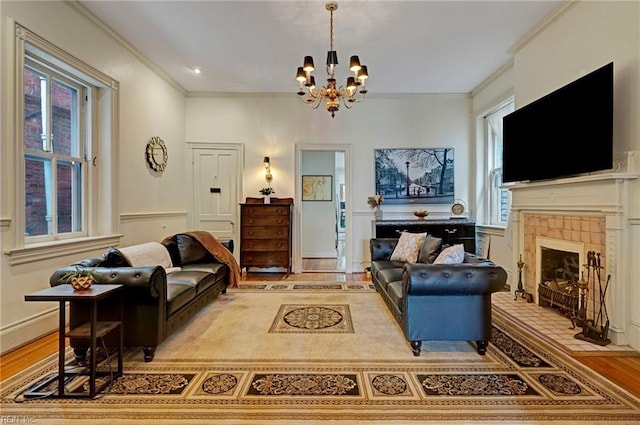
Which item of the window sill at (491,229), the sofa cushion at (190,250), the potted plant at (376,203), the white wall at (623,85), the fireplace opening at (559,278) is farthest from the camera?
the potted plant at (376,203)

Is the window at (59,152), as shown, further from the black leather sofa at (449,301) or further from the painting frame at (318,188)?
the painting frame at (318,188)

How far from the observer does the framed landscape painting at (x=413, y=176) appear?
637 centimetres

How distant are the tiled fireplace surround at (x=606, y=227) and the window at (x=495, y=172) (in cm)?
171

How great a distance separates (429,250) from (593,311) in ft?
5.00

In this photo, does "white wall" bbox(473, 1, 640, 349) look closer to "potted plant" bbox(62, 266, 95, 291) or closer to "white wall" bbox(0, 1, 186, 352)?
"potted plant" bbox(62, 266, 95, 291)

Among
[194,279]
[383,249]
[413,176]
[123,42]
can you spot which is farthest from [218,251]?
[413,176]

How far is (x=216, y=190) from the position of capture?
21.2 feet

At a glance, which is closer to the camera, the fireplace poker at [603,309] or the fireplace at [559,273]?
the fireplace poker at [603,309]

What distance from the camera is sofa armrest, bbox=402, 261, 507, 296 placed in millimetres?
2688

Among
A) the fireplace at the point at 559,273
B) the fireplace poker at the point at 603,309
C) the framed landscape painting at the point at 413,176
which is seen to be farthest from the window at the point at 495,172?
the fireplace poker at the point at 603,309

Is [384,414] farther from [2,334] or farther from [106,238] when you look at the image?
[106,238]

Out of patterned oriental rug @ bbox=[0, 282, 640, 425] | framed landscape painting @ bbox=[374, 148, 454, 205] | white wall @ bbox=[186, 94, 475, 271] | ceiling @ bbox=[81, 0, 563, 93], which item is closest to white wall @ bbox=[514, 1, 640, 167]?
ceiling @ bbox=[81, 0, 563, 93]

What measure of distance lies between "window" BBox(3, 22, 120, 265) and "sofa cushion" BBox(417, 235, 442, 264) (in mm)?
3649

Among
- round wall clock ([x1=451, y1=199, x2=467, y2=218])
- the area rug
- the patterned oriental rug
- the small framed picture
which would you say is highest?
the small framed picture
